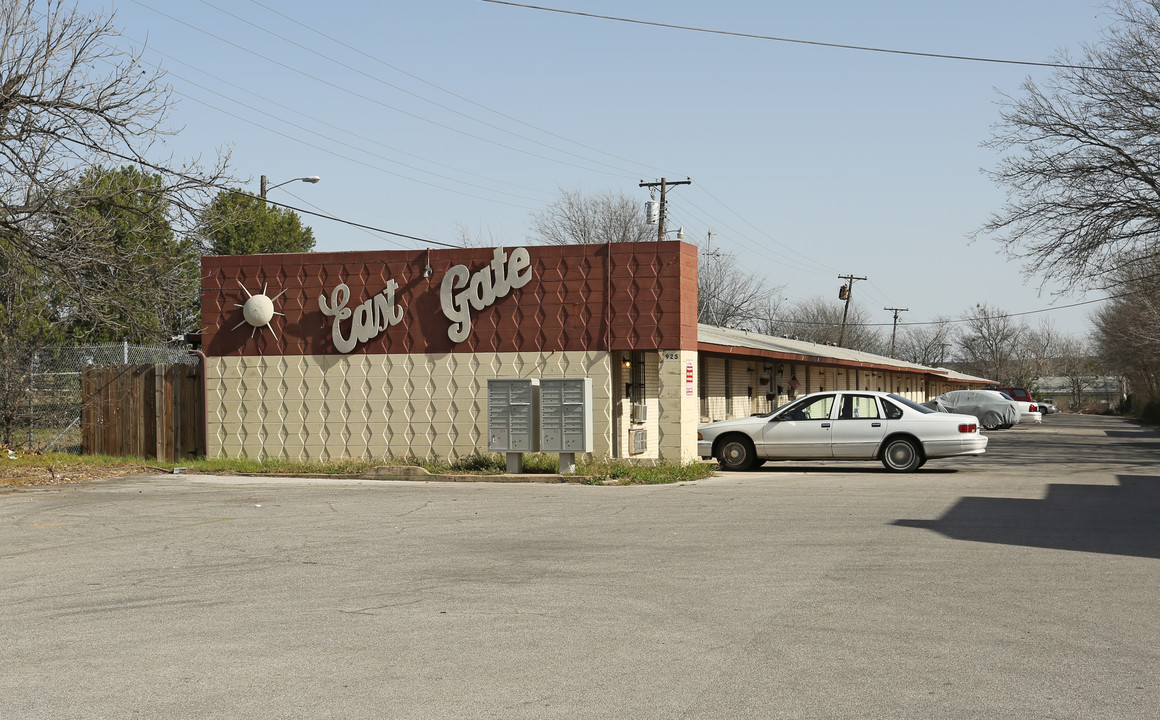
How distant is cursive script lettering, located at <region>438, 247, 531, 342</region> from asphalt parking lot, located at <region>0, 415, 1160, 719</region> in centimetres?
709

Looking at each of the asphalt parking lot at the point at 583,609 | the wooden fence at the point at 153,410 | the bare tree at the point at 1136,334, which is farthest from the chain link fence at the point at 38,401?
the bare tree at the point at 1136,334

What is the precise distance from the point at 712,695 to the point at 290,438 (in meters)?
18.4

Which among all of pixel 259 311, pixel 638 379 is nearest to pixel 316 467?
pixel 259 311

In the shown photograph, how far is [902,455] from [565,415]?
6773 millimetres

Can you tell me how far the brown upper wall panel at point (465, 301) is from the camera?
21547 mm

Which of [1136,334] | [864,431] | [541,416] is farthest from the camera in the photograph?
[1136,334]

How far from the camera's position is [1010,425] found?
48.3m

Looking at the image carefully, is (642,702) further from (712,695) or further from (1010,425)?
(1010,425)

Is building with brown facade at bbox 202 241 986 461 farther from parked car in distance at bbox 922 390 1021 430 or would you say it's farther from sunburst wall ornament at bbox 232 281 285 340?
parked car in distance at bbox 922 390 1021 430

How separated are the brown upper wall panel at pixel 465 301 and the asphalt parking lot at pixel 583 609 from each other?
6.64 m

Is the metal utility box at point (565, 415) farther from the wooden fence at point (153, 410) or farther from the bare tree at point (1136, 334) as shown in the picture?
the bare tree at point (1136, 334)

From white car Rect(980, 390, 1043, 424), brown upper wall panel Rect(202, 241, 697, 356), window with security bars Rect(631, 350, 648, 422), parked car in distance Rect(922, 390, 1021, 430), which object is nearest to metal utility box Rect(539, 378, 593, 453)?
brown upper wall panel Rect(202, 241, 697, 356)

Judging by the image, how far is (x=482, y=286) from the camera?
22188 mm

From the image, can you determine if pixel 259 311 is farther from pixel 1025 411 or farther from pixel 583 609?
pixel 1025 411
